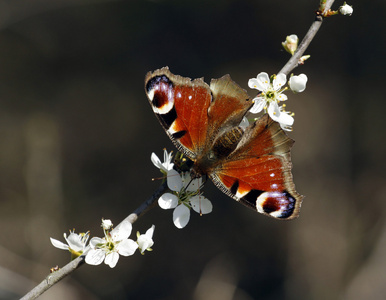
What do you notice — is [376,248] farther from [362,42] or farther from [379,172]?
[362,42]

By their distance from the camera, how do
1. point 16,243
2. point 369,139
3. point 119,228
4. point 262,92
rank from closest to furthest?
point 119,228
point 262,92
point 16,243
point 369,139

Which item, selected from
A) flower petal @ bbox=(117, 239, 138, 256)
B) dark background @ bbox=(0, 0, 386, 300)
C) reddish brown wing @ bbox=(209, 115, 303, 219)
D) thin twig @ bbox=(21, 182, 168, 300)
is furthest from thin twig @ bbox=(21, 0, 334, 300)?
dark background @ bbox=(0, 0, 386, 300)

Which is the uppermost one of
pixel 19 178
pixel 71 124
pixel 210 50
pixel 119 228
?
pixel 210 50

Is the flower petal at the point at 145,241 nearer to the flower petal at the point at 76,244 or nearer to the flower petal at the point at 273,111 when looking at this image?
the flower petal at the point at 76,244

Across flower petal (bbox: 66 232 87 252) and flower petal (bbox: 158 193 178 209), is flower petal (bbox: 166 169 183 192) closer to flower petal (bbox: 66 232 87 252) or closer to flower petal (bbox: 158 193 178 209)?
flower petal (bbox: 158 193 178 209)

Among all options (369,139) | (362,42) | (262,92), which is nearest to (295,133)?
(369,139)

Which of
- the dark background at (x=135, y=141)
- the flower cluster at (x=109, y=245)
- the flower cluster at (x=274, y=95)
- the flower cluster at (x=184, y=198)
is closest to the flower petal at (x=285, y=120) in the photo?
the flower cluster at (x=274, y=95)
